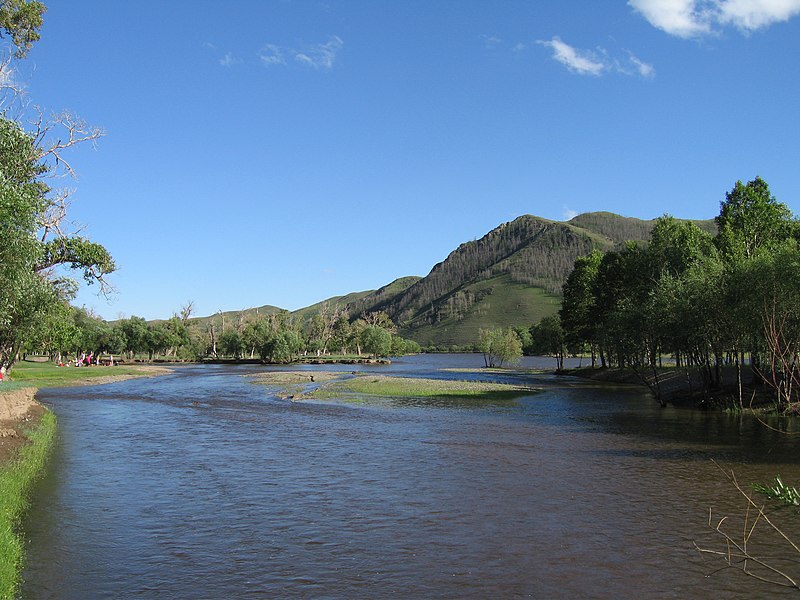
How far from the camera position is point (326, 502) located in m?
21.6

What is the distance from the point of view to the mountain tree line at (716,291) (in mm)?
42375

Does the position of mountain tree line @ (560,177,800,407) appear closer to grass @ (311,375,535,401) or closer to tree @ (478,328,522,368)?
grass @ (311,375,535,401)

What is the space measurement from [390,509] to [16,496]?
1243 cm

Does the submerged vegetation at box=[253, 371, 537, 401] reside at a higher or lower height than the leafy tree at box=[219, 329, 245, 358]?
lower

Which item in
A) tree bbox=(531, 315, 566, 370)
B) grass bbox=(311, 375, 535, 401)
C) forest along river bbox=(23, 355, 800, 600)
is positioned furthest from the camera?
tree bbox=(531, 315, 566, 370)

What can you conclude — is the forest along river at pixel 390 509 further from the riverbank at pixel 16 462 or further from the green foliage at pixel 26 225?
the green foliage at pixel 26 225

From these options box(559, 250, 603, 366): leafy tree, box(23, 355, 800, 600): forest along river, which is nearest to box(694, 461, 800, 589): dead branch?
box(23, 355, 800, 600): forest along river

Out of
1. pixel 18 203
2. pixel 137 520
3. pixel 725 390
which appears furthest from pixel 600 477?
pixel 725 390

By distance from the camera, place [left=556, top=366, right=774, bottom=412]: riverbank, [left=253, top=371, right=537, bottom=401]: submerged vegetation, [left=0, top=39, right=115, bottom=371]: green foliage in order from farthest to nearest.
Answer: [left=253, top=371, right=537, bottom=401]: submerged vegetation → [left=556, top=366, right=774, bottom=412]: riverbank → [left=0, top=39, right=115, bottom=371]: green foliage

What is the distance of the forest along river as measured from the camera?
14.6 metres

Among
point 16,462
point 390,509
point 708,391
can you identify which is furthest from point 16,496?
point 708,391

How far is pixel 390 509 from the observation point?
20766 millimetres

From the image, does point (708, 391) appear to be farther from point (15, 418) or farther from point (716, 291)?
point (15, 418)

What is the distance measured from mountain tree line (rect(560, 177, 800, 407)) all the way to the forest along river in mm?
8922
